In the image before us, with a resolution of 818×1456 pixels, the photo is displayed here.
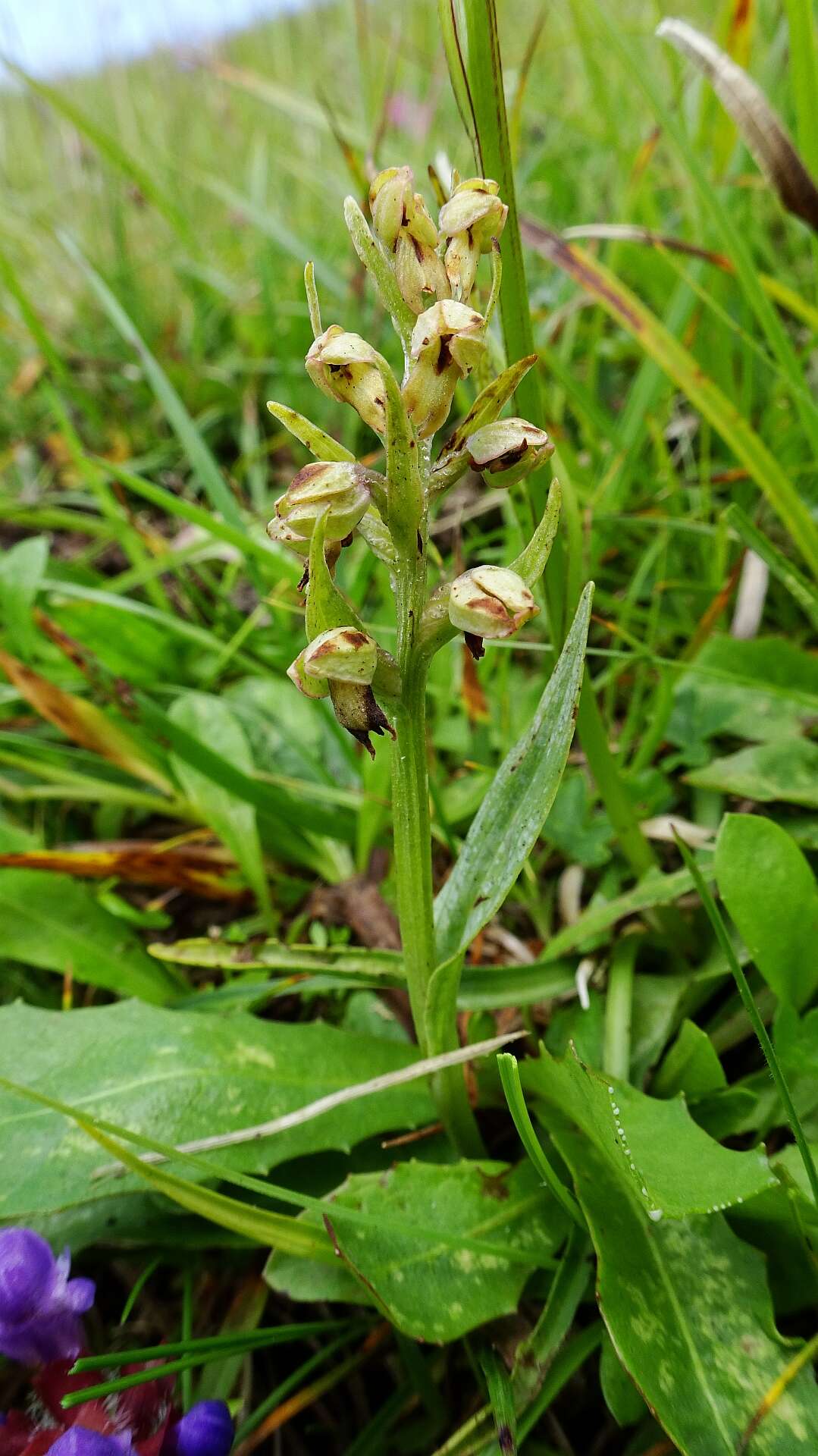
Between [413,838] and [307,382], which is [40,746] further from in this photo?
[307,382]

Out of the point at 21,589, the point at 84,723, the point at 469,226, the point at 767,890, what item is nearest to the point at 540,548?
the point at 469,226

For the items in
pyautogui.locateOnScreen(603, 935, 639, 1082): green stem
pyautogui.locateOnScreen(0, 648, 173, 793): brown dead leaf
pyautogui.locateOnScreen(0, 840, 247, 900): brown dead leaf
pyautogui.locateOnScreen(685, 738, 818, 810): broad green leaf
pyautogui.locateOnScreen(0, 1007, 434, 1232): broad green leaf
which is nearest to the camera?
pyautogui.locateOnScreen(0, 1007, 434, 1232): broad green leaf

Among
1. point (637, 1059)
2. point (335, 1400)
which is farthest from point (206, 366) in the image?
point (335, 1400)

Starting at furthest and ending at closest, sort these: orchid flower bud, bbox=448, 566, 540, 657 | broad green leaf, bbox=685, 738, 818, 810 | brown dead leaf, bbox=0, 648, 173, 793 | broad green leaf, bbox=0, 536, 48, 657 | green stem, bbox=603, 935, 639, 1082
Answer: broad green leaf, bbox=0, 536, 48, 657, brown dead leaf, bbox=0, 648, 173, 793, broad green leaf, bbox=685, 738, 818, 810, green stem, bbox=603, 935, 639, 1082, orchid flower bud, bbox=448, 566, 540, 657

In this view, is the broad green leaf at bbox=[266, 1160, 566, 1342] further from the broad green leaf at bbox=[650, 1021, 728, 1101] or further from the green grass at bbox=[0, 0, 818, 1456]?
the broad green leaf at bbox=[650, 1021, 728, 1101]

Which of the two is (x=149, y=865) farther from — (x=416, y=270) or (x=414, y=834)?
(x=416, y=270)

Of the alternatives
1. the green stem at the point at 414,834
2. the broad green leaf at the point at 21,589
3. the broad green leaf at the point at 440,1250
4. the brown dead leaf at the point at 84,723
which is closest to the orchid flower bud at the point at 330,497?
the green stem at the point at 414,834

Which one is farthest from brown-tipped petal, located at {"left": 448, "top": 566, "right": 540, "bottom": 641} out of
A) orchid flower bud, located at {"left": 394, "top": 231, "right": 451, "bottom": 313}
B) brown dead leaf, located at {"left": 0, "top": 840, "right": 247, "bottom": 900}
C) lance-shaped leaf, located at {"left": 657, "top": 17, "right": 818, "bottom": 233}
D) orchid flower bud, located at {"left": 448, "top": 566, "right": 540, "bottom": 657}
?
brown dead leaf, located at {"left": 0, "top": 840, "right": 247, "bottom": 900}
